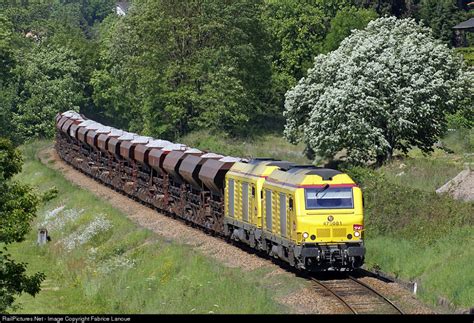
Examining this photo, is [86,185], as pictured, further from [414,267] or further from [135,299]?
[414,267]

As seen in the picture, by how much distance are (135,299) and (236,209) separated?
606 centimetres

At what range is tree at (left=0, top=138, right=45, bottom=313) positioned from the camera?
1075 inches

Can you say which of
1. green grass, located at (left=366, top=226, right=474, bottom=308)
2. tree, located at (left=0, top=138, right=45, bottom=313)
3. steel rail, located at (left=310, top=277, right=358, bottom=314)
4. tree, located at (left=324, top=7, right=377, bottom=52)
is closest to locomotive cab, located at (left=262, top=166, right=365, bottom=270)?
steel rail, located at (left=310, top=277, right=358, bottom=314)

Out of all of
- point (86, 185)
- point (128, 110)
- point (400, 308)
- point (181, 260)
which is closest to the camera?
point (400, 308)

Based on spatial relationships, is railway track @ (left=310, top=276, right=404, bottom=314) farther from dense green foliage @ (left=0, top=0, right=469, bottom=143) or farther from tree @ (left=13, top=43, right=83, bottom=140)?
tree @ (left=13, top=43, right=83, bottom=140)

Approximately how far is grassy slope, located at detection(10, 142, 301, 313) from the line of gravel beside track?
67cm

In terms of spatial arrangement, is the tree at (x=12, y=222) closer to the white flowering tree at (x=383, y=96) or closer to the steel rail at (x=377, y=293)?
the steel rail at (x=377, y=293)

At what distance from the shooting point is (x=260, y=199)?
34062 mm

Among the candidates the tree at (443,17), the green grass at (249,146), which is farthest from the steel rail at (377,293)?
the tree at (443,17)

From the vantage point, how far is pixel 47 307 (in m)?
36.5

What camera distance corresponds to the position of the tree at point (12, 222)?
27.3 metres

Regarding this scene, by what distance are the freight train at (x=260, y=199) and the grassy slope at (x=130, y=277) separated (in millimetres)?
1578

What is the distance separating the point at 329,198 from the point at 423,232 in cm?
521

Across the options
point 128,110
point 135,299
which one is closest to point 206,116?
point 128,110
